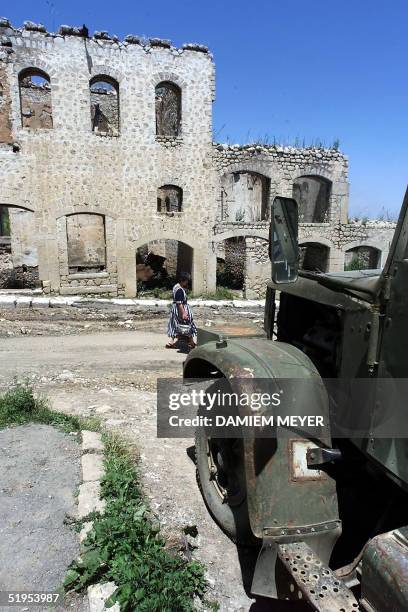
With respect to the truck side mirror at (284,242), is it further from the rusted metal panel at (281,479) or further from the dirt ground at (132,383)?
the dirt ground at (132,383)

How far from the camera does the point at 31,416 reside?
4867mm

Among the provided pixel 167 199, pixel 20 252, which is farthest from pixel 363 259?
pixel 20 252

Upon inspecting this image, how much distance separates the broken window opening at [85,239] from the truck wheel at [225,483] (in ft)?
60.8

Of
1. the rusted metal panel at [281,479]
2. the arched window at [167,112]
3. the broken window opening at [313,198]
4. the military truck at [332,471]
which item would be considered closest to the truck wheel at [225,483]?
the military truck at [332,471]

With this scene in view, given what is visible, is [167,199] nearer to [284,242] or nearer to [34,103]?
[34,103]

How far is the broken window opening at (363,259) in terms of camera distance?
17062mm

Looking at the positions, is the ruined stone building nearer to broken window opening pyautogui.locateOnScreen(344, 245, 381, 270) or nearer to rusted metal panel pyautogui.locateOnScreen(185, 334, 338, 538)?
broken window opening pyautogui.locateOnScreen(344, 245, 381, 270)

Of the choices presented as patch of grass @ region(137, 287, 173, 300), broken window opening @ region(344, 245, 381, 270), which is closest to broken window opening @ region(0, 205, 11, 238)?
patch of grass @ region(137, 287, 173, 300)

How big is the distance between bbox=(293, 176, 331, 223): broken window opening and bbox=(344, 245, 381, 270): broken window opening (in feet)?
6.42

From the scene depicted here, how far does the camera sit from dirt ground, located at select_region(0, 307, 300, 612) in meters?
3.16

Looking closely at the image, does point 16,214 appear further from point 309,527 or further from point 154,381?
point 309,527

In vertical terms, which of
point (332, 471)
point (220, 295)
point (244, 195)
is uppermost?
point (244, 195)

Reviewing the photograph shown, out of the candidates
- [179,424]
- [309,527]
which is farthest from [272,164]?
[309,527]

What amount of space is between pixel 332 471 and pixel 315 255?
15.4 metres
